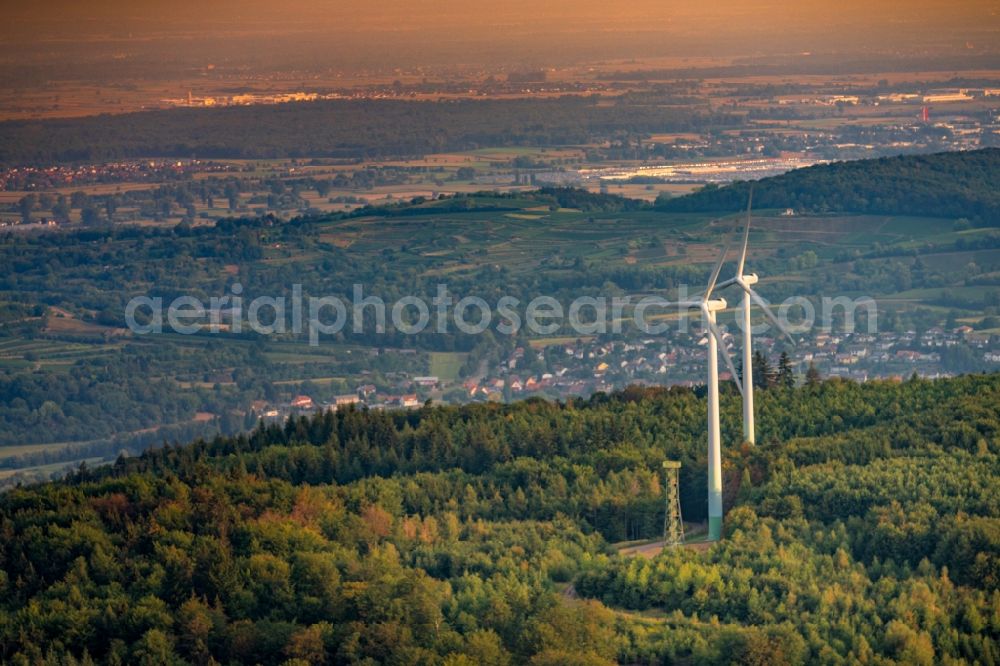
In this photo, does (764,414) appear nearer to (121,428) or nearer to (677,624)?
(677,624)

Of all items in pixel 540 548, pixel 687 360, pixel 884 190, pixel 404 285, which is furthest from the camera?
pixel 884 190

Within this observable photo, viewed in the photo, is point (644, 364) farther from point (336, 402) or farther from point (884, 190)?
point (884, 190)

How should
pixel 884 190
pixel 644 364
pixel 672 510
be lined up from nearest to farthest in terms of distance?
1. pixel 672 510
2. pixel 644 364
3. pixel 884 190

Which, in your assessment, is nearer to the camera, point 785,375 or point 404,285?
point 785,375

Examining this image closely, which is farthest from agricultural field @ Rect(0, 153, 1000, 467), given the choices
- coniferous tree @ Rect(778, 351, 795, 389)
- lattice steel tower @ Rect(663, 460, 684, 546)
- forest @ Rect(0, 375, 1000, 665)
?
lattice steel tower @ Rect(663, 460, 684, 546)

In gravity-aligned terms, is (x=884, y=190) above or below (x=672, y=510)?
below

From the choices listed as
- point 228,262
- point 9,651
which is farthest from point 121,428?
point 9,651

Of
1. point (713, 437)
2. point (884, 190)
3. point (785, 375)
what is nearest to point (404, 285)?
point (884, 190)

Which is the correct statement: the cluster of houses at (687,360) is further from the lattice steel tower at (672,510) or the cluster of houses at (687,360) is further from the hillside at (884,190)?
the lattice steel tower at (672,510)
